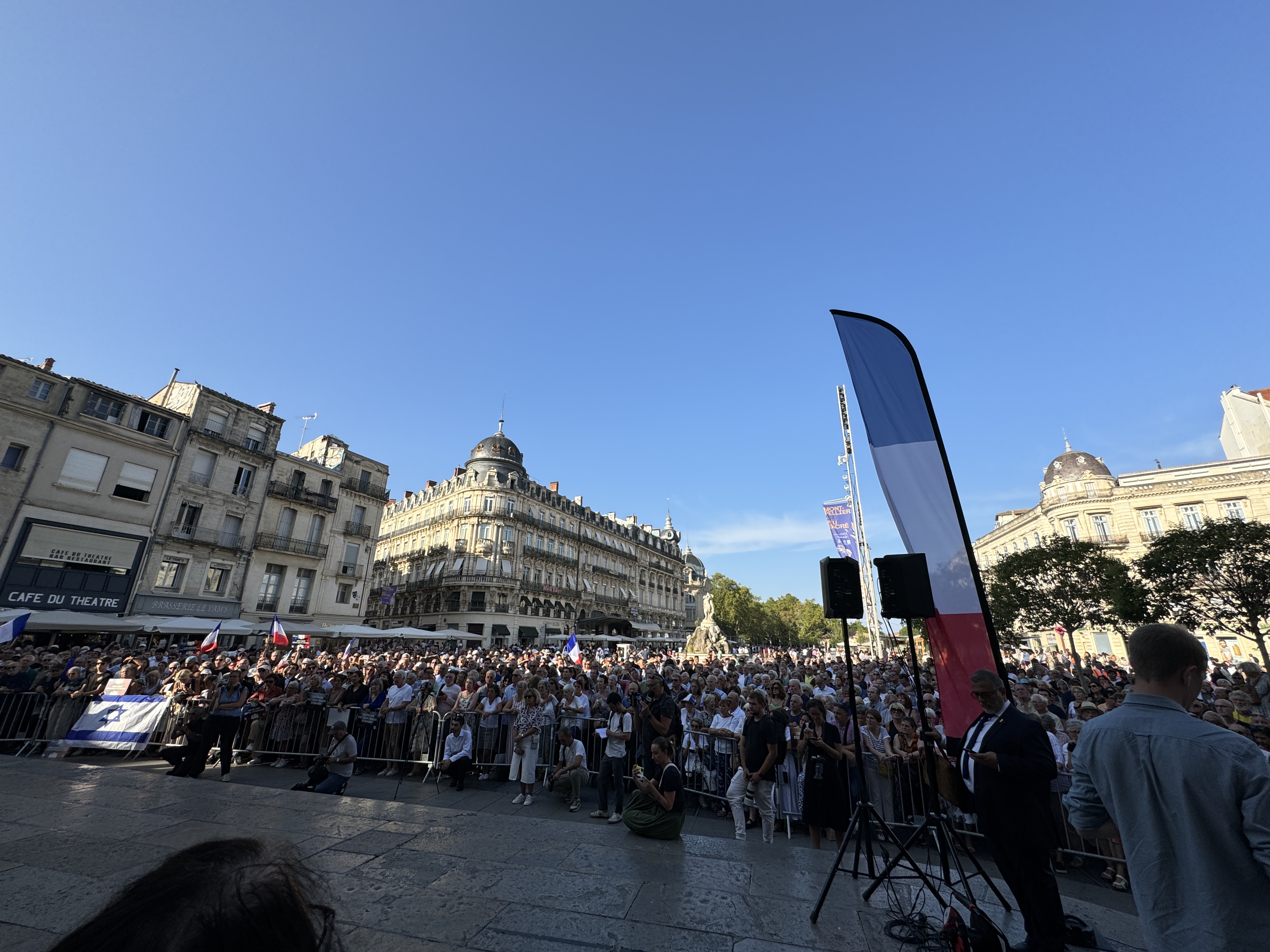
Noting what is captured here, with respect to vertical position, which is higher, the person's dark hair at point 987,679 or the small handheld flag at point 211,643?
the small handheld flag at point 211,643

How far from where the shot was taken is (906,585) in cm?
508

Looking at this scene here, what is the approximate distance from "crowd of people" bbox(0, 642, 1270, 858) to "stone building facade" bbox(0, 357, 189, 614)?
33.1 ft

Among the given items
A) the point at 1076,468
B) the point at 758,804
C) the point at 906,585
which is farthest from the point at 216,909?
the point at 1076,468

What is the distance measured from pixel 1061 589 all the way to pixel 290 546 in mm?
41025

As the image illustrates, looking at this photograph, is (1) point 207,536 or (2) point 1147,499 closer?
(1) point 207,536

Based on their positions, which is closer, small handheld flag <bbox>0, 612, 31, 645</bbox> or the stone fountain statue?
small handheld flag <bbox>0, 612, 31, 645</bbox>

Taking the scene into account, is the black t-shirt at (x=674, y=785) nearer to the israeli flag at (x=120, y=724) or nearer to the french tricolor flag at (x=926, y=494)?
the french tricolor flag at (x=926, y=494)

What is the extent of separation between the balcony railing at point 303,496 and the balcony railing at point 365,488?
1.41 metres

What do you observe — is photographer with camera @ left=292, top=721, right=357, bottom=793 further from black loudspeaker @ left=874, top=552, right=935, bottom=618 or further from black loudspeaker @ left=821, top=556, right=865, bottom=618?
black loudspeaker @ left=874, top=552, right=935, bottom=618

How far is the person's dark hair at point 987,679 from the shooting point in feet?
14.4

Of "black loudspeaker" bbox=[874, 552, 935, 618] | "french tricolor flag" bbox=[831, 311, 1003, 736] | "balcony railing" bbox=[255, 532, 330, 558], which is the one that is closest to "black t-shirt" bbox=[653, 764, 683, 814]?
"french tricolor flag" bbox=[831, 311, 1003, 736]

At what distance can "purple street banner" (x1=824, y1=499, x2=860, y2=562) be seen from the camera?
2847 cm

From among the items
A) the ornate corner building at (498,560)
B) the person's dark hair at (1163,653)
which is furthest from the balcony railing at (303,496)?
the person's dark hair at (1163,653)

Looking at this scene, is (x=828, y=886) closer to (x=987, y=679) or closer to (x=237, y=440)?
(x=987, y=679)
